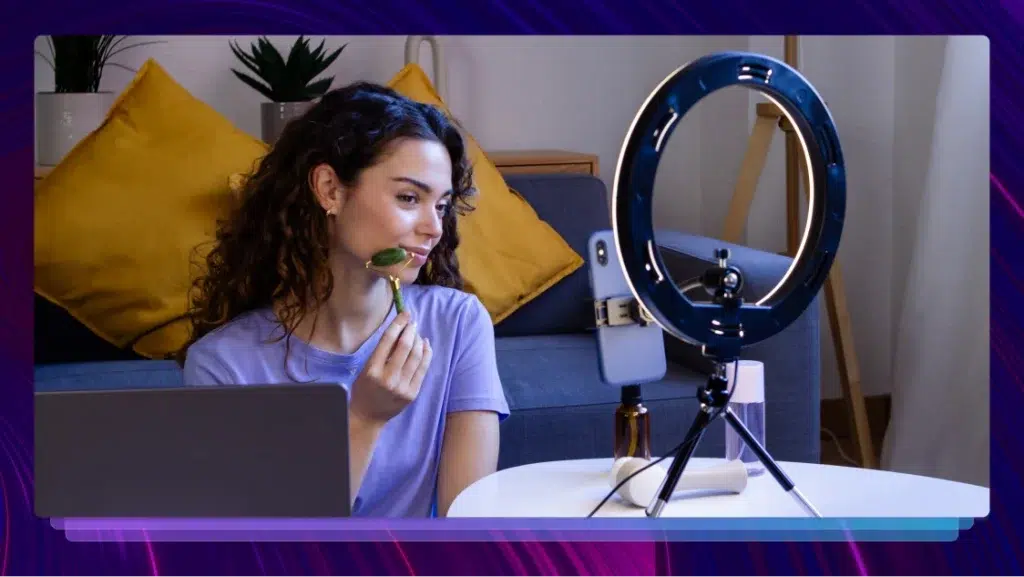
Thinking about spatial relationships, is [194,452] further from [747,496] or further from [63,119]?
[747,496]

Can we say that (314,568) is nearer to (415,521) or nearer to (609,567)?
(415,521)

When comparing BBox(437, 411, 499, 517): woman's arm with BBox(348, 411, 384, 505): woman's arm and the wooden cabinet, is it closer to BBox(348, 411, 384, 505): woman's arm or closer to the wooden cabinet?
BBox(348, 411, 384, 505): woman's arm

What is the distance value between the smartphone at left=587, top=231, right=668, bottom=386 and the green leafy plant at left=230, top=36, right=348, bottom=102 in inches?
11.4

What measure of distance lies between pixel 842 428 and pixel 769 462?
0.13 metres

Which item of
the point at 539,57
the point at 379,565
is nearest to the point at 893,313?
the point at 539,57

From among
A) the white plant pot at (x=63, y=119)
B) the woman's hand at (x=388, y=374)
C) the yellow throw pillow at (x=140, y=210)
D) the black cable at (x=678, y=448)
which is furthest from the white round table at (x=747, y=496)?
the white plant pot at (x=63, y=119)

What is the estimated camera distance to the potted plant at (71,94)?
1.21m

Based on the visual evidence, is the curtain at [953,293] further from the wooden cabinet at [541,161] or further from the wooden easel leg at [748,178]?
the wooden cabinet at [541,161]

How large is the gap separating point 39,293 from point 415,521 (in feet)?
1.35

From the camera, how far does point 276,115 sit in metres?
1.21

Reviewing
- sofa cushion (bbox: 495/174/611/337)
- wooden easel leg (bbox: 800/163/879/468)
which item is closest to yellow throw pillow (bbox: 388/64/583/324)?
sofa cushion (bbox: 495/174/611/337)

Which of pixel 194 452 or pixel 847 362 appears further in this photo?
pixel 847 362
